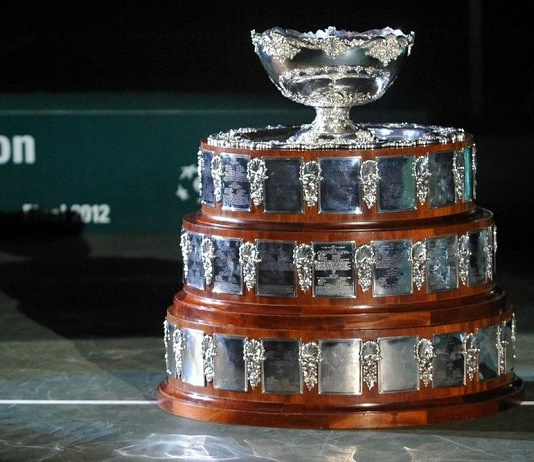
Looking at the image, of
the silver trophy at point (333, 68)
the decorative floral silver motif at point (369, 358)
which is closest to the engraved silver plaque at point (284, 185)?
the silver trophy at point (333, 68)

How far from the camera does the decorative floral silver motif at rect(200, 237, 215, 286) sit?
6668mm

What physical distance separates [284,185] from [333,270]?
353 mm

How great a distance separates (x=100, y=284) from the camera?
9789 mm

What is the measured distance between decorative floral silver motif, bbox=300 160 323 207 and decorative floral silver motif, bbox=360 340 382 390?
553 mm

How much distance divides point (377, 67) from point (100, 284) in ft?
11.5

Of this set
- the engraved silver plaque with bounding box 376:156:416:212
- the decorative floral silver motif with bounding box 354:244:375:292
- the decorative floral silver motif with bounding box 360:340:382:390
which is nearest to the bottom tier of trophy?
the decorative floral silver motif with bounding box 360:340:382:390

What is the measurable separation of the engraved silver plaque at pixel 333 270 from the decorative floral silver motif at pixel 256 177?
0.28 m

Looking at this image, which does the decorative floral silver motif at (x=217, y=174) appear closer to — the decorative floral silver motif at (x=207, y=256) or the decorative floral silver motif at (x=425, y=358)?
the decorative floral silver motif at (x=207, y=256)

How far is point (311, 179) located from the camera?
6441 mm

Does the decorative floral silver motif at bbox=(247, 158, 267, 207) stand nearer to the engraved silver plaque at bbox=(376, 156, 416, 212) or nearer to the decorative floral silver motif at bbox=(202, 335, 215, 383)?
the engraved silver plaque at bbox=(376, 156, 416, 212)

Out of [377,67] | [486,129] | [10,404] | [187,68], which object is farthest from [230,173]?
[187,68]

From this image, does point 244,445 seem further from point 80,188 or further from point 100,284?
point 80,188

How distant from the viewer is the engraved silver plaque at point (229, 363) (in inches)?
259

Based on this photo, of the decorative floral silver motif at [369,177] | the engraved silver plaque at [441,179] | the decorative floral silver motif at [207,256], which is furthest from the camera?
the decorative floral silver motif at [207,256]
